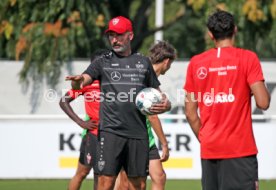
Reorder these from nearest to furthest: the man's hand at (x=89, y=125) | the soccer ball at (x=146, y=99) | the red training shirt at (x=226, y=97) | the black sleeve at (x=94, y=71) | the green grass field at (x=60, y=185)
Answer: the red training shirt at (x=226, y=97), the soccer ball at (x=146, y=99), the black sleeve at (x=94, y=71), the man's hand at (x=89, y=125), the green grass field at (x=60, y=185)

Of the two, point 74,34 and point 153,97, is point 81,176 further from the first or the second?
point 74,34

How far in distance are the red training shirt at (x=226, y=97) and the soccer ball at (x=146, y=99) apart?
1241 millimetres

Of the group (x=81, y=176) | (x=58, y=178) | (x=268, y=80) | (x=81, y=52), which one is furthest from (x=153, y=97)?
(x=81, y=52)

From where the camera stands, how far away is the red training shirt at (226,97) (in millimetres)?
6574

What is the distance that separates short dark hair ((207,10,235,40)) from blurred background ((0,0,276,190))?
23.0ft

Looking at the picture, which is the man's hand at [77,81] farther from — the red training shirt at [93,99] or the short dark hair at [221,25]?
the red training shirt at [93,99]

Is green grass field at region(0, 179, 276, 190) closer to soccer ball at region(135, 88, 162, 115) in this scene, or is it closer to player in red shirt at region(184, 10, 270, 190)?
soccer ball at region(135, 88, 162, 115)

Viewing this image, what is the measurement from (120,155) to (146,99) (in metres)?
0.65

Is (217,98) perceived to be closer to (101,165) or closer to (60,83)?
(101,165)

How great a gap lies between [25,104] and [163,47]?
26.8 ft

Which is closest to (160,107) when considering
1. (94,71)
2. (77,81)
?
(94,71)

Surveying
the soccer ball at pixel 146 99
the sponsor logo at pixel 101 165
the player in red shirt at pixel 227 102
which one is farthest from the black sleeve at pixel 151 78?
the player in red shirt at pixel 227 102

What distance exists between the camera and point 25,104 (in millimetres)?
17234

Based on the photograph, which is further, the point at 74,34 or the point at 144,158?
the point at 74,34
